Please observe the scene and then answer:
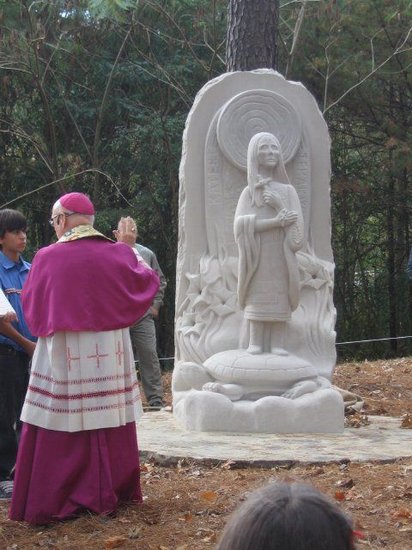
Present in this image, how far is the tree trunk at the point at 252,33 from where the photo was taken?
9.88 m

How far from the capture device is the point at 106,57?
1539 cm

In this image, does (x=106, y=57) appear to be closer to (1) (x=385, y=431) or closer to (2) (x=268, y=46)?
(2) (x=268, y=46)

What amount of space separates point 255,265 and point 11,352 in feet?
7.68

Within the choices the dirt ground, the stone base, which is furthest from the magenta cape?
the stone base

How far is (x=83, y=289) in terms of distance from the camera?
17.0ft

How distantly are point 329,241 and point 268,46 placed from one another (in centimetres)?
269

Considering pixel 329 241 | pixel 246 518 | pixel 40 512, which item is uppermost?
pixel 329 241

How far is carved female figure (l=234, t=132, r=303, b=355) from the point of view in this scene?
751cm

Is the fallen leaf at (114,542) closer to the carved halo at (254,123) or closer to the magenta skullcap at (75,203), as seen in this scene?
the magenta skullcap at (75,203)

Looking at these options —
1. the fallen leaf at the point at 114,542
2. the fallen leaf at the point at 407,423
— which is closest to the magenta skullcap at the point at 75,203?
the fallen leaf at the point at 114,542

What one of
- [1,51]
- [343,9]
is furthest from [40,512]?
[343,9]

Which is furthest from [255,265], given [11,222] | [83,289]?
[83,289]

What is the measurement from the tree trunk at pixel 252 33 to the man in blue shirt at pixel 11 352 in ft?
15.4

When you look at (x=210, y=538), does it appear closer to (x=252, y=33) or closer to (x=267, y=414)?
(x=267, y=414)
